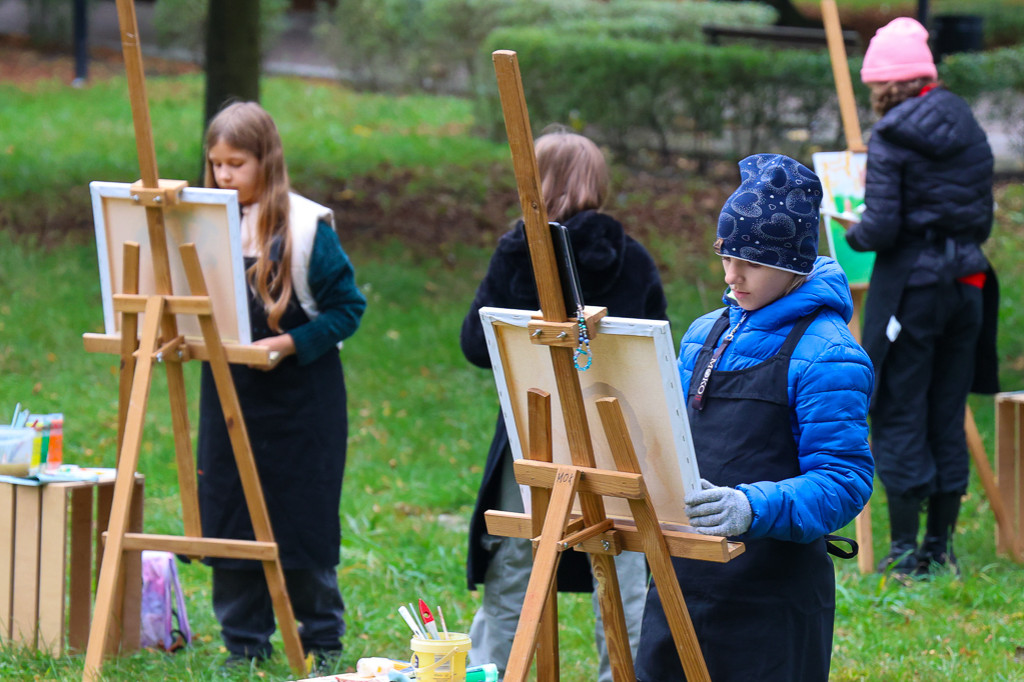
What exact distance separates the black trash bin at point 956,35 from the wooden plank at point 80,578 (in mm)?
10246

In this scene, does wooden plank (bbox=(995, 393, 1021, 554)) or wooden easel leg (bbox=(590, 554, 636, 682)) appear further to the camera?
wooden plank (bbox=(995, 393, 1021, 554))

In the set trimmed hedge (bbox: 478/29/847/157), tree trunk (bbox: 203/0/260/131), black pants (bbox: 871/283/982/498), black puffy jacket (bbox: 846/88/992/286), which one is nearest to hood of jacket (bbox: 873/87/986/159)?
black puffy jacket (bbox: 846/88/992/286)

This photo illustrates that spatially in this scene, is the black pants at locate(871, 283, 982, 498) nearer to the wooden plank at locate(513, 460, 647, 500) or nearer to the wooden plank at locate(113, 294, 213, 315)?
the wooden plank at locate(113, 294, 213, 315)

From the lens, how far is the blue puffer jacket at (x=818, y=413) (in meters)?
2.30

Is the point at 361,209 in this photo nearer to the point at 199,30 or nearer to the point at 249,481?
the point at 249,481

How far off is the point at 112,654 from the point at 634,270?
203cm

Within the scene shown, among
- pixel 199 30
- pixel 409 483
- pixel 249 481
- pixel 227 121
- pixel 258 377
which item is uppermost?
pixel 199 30

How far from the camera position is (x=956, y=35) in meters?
12.2

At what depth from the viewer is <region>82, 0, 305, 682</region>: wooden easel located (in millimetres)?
3400

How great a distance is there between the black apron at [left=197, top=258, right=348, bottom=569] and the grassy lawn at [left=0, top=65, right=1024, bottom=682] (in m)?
0.42

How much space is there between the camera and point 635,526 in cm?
239

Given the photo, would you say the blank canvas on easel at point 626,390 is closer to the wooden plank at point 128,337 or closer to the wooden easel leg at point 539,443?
the wooden easel leg at point 539,443

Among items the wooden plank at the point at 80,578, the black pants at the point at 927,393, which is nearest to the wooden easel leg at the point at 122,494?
the wooden plank at the point at 80,578

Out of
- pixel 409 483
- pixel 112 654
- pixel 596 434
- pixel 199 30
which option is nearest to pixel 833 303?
pixel 596 434
